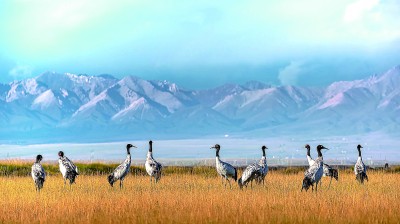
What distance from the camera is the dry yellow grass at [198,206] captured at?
2169cm

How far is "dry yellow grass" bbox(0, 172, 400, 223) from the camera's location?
854 inches

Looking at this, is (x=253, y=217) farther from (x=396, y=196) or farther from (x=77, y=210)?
(x=396, y=196)

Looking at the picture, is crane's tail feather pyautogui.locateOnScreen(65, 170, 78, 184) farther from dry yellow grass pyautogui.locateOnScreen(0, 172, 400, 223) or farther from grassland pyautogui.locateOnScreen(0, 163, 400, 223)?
dry yellow grass pyautogui.locateOnScreen(0, 172, 400, 223)

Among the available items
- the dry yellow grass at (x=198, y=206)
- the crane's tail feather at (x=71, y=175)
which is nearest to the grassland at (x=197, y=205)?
the dry yellow grass at (x=198, y=206)

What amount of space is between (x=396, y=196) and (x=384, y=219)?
762cm

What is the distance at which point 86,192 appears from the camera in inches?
1251

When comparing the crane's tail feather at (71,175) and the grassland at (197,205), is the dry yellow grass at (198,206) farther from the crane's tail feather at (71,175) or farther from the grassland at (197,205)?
the crane's tail feather at (71,175)

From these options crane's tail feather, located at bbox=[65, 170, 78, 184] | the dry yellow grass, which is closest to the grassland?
the dry yellow grass

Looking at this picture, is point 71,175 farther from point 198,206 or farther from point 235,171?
point 198,206

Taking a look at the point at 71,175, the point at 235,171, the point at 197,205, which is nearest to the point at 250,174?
the point at 235,171

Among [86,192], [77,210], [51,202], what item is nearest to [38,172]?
[86,192]

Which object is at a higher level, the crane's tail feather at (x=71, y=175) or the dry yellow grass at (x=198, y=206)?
the crane's tail feather at (x=71, y=175)

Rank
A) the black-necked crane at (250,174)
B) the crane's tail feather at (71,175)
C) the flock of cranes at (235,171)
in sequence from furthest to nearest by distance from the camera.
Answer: the crane's tail feather at (71,175), the black-necked crane at (250,174), the flock of cranes at (235,171)

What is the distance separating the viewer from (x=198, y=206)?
Result: 2470 cm
